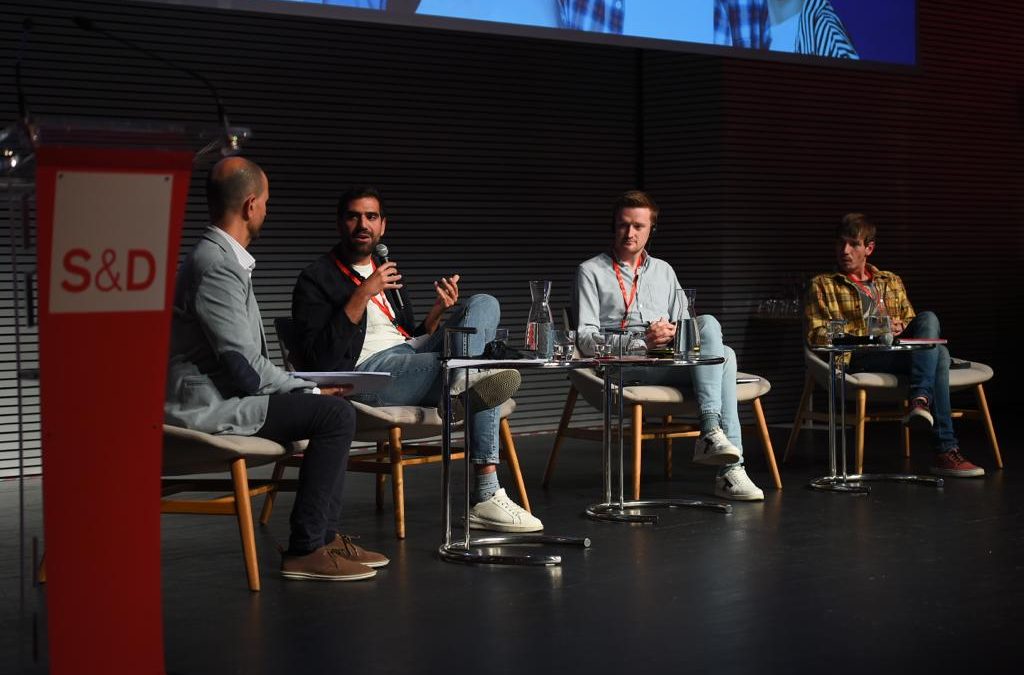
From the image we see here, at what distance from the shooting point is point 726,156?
25.1 ft

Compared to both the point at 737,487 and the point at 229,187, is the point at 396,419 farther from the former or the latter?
the point at 737,487

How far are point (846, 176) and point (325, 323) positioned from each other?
4.87m

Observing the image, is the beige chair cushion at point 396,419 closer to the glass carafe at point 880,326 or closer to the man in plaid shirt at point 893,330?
the glass carafe at point 880,326

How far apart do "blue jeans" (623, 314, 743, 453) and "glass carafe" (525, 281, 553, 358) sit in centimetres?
95

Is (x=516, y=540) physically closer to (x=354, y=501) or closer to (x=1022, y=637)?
(x=354, y=501)

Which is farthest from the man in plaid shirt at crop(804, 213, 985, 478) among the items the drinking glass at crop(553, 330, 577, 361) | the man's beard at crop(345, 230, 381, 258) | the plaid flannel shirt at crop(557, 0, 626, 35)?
the man's beard at crop(345, 230, 381, 258)

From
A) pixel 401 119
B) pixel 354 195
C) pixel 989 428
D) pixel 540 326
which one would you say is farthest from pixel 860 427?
pixel 401 119

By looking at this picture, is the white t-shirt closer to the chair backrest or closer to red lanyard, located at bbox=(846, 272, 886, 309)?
the chair backrest

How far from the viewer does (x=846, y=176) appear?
26.9 ft

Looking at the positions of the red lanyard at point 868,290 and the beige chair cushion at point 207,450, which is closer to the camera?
the beige chair cushion at point 207,450

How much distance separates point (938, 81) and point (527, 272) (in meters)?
3.16

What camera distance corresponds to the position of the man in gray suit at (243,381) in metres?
3.34

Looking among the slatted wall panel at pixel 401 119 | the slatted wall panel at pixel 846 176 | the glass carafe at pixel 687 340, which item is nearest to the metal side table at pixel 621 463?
the glass carafe at pixel 687 340

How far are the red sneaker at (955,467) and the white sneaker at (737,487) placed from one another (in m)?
1.04
